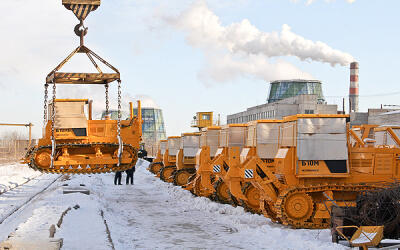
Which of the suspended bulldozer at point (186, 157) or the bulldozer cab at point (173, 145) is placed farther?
the bulldozer cab at point (173, 145)

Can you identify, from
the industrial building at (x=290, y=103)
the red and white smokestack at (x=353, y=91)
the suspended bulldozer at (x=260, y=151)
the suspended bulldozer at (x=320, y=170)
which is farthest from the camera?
the industrial building at (x=290, y=103)

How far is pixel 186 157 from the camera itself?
92.7 feet

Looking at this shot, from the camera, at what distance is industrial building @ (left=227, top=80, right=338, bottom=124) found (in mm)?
87125

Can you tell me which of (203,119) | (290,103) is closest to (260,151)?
(203,119)

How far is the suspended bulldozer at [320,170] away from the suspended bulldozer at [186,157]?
13.2 metres

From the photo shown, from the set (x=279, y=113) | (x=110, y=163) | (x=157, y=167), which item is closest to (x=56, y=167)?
(x=110, y=163)

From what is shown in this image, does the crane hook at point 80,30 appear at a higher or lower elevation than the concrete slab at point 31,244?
higher

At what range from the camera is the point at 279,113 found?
90.2 meters

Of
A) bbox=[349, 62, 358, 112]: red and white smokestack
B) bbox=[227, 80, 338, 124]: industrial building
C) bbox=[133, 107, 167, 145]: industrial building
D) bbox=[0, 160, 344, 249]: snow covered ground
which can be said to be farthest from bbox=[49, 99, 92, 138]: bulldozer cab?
bbox=[133, 107, 167, 145]: industrial building

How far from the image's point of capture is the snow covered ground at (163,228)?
453 inches

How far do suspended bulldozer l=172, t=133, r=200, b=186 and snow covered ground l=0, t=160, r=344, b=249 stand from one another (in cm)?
694

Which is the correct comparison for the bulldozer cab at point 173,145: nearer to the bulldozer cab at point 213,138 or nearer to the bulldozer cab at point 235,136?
the bulldozer cab at point 213,138

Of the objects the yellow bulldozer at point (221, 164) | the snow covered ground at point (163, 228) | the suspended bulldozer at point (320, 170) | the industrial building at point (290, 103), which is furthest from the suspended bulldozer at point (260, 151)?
the industrial building at point (290, 103)

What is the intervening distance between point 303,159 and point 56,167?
9267 millimetres
